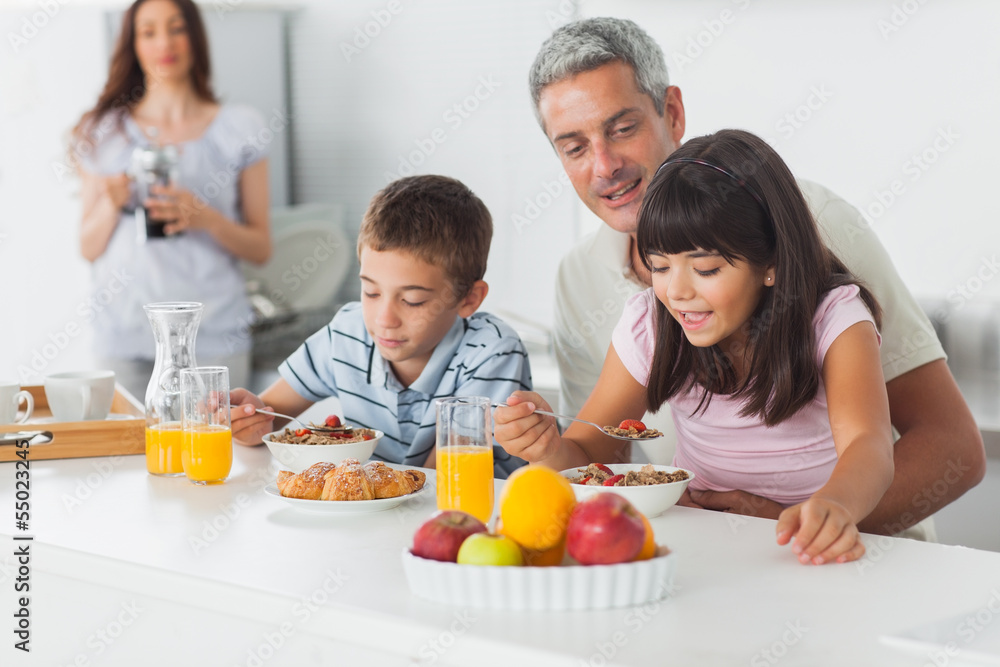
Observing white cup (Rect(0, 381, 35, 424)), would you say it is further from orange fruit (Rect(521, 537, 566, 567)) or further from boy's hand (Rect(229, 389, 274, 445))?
Answer: orange fruit (Rect(521, 537, 566, 567))

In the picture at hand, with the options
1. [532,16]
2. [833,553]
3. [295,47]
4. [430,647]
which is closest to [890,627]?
[833,553]

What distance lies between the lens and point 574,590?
81 cm

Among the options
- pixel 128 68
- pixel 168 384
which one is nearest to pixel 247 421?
pixel 168 384

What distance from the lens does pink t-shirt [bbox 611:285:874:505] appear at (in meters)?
1.40

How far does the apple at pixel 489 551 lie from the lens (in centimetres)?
83

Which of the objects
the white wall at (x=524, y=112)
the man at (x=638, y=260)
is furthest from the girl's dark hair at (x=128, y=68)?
the man at (x=638, y=260)

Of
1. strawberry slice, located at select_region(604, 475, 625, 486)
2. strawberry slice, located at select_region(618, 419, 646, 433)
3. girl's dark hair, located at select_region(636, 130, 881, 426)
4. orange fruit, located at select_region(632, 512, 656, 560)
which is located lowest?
strawberry slice, located at select_region(604, 475, 625, 486)

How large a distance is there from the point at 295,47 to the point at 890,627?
330cm

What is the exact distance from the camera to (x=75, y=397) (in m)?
1.52

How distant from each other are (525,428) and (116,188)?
1.58m

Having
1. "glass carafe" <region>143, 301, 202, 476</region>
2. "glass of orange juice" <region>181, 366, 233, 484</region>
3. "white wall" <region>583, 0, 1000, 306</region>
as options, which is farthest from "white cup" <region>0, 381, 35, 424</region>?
"white wall" <region>583, 0, 1000, 306</region>

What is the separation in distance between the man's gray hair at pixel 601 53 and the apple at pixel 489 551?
105cm

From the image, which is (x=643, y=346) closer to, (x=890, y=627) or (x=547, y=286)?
(x=890, y=627)

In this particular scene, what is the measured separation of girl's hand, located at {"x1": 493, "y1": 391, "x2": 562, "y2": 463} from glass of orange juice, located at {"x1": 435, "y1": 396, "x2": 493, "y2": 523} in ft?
0.45
